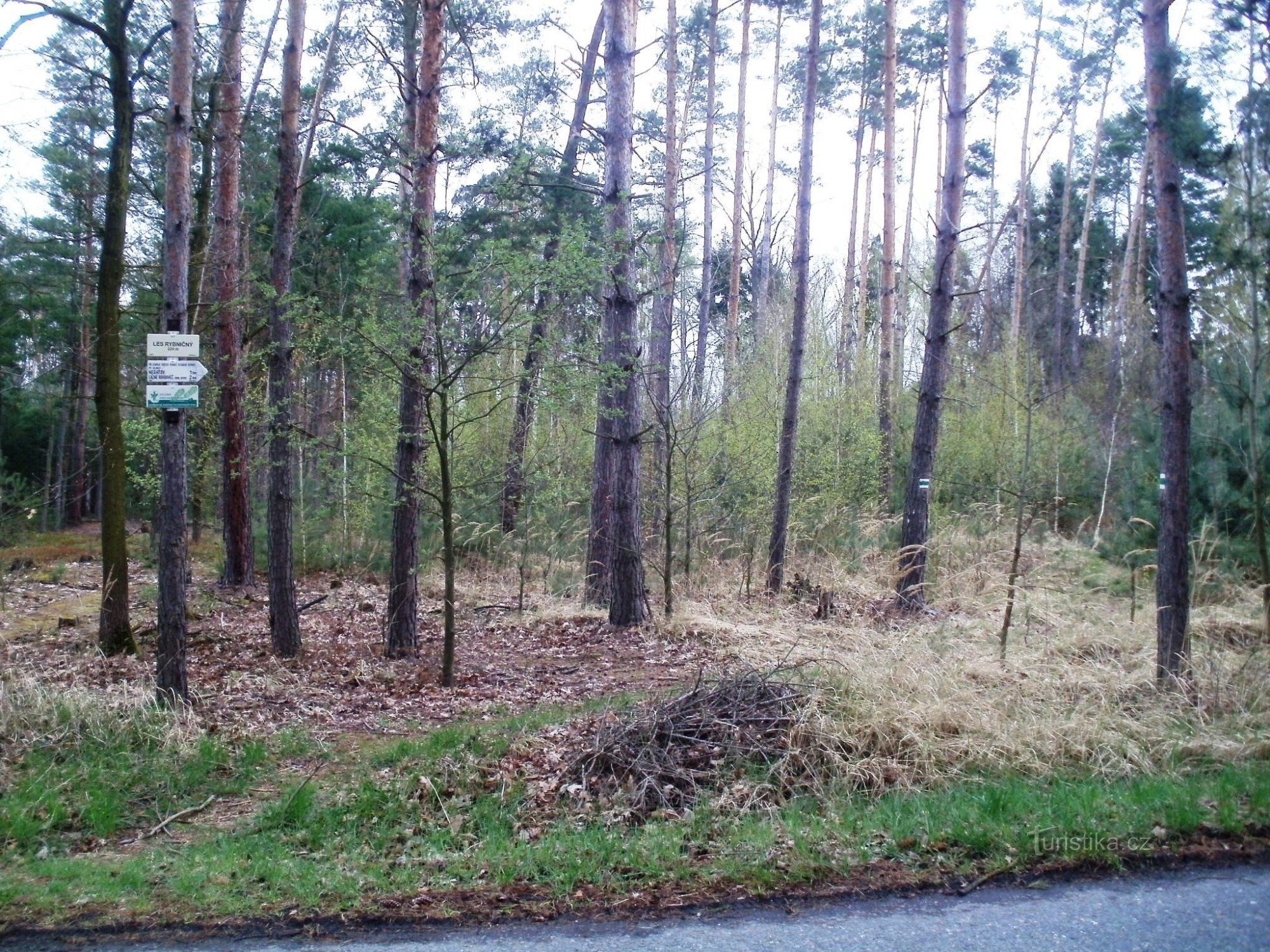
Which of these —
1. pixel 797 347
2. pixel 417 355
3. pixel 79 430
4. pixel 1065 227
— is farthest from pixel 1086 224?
pixel 79 430

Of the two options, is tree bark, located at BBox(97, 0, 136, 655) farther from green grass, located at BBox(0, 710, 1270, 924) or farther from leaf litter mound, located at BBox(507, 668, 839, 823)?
leaf litter mound, located at BBox(507, 668, 839, 823)

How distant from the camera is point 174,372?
7.77 metres

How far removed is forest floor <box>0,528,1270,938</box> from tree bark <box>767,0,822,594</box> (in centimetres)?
410

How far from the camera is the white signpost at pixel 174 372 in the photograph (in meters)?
7.69

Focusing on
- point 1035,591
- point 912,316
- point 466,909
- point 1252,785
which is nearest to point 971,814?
point 1252,785

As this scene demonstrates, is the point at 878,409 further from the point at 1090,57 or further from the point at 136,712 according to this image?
the point at 136,712

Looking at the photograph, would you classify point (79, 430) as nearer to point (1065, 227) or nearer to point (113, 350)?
point (113, 350)

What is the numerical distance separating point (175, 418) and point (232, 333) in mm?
7921

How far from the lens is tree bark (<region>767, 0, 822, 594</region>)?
1521 centimetres

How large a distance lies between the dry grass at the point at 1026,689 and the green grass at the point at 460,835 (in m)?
0.31

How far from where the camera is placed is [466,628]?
43.1 feet

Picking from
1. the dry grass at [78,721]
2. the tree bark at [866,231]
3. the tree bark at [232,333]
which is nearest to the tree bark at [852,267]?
the tree bark at [866,231]

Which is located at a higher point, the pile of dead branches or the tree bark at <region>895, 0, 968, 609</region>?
the tree bark at <region>895, 0, 968, 609</region>

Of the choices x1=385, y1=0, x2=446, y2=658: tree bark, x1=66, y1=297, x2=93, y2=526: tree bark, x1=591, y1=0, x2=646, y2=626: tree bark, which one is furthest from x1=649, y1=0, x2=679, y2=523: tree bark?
x1=66, y1=297, x2=93, y2=526: tree bark
